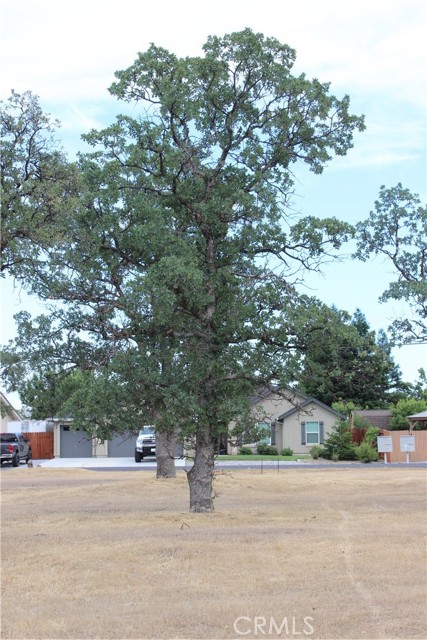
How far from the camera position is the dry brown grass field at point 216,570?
8.54 metres

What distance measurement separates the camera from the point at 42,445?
55.9 m

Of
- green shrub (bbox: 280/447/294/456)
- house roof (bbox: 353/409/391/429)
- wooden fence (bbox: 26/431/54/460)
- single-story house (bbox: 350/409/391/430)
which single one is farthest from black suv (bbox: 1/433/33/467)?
house roof (bbox: 353/409/391/429)

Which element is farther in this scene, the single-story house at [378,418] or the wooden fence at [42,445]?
the single-story house at [378,418]

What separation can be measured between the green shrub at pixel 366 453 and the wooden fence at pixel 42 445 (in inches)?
864

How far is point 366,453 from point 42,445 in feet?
75.3

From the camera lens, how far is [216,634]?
820cm

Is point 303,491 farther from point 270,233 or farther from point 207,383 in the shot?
point 270,233

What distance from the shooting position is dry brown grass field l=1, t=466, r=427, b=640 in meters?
8.54

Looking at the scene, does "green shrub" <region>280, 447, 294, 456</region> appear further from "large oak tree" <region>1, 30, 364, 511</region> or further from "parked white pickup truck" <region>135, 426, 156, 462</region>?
"large oak tree" <region>1, 30, 364, 511</region>

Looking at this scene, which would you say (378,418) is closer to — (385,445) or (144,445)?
(385,445)

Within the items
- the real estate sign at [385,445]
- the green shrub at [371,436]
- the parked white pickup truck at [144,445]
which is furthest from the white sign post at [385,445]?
the parked white pickup truck at [144,445]

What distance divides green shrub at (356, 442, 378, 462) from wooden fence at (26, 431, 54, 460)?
21949mm

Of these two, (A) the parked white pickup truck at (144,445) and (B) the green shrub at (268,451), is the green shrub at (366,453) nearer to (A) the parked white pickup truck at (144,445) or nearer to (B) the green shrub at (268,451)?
(B) the green shrub at (268,451)

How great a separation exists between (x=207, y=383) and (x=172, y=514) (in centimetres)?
300
